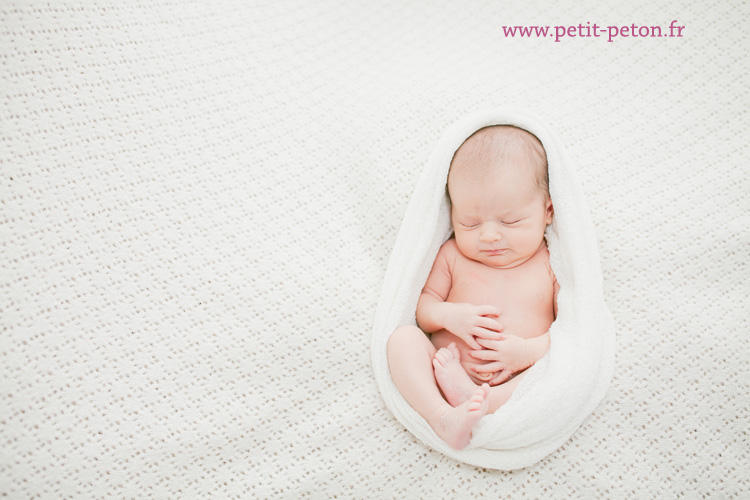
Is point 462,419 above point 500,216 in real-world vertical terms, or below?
below

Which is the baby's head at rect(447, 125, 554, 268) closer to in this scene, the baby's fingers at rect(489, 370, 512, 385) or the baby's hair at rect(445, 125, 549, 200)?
the baby's hair at rect(445, 125, 549, 200)

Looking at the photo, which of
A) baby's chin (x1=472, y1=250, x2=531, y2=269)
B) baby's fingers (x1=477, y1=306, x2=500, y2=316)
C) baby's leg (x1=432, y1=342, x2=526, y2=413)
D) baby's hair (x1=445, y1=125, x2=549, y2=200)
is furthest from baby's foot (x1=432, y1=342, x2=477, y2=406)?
baby's hair (x1=445, y1=125, x2=549, y2=200)

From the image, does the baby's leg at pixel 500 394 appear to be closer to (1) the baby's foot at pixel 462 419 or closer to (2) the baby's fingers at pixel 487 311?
(1) the baby's foot at pixel 462 419

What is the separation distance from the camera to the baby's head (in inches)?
48.9

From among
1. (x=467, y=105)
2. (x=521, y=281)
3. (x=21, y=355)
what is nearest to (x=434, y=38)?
(x=467, y=105)

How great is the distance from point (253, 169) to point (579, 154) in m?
0.88

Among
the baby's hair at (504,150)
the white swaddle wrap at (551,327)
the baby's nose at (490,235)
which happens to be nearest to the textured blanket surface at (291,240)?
the white swaddle wrap at (551,327)

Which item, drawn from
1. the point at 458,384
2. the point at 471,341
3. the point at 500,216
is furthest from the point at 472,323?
the point at 500,216

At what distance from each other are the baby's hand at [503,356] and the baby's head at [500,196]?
0.65 ft

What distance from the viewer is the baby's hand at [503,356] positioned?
1203 millimetres

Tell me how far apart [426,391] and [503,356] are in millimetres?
199

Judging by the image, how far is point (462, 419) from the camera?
109 centimetres

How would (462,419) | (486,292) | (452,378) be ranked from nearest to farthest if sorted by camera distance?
(462,419)
(452,378)
(486,292)

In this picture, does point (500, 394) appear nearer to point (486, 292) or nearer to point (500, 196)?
point (486, 292)
